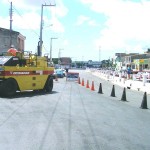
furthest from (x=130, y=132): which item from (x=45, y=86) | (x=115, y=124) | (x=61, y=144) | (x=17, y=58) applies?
(x=45, y=86)

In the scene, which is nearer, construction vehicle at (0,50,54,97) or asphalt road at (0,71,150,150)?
asphalt road at (0,71,150,150)

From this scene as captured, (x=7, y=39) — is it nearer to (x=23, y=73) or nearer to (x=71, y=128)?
(x=23, y=73)

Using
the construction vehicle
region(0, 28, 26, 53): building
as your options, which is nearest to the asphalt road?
the construction vehicle

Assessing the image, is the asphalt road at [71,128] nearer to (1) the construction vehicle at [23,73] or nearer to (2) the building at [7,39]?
(1) the construction vehicle at [23,73]

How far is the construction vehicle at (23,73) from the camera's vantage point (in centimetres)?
1872

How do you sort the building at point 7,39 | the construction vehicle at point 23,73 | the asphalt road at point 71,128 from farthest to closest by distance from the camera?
the building at point 7,39 < the construction vehicle at point 23,73 < the asphalt road at point 71,128

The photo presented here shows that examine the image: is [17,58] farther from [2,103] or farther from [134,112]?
[134,112]

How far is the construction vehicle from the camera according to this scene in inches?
737

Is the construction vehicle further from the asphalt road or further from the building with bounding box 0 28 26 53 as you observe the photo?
the building with bounding box 0 28 26 53

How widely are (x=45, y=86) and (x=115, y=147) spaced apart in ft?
47.7

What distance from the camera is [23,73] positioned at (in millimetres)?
19781

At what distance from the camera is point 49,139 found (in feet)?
29.0

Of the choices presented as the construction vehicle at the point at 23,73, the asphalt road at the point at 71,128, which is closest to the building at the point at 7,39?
the construction vehicle at the point at 23,73

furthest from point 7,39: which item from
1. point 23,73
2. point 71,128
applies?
point 71,128
